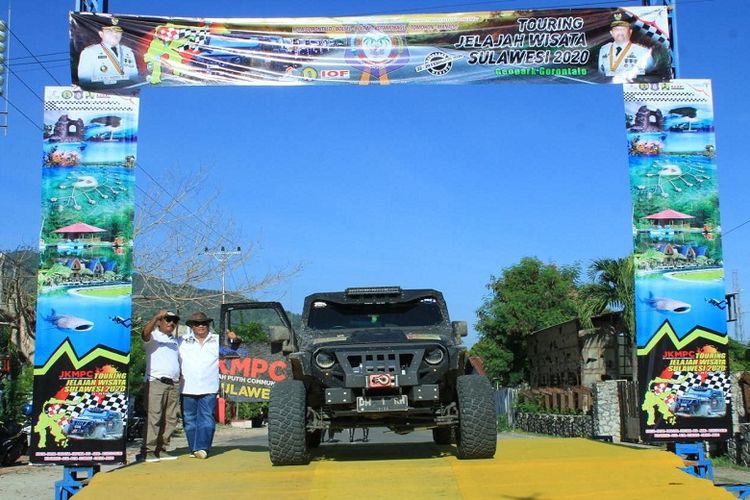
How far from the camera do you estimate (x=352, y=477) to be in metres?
6.14

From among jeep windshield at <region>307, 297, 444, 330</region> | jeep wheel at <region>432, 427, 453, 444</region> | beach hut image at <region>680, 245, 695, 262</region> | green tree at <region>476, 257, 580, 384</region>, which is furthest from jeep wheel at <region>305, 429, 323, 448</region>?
green tree at <region>476, 257, 580, 384</region>

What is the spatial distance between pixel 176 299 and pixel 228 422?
19.2 meters

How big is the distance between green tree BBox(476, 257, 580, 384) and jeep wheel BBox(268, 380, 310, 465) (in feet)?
108

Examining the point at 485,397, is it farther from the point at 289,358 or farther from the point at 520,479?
the point at 289,358

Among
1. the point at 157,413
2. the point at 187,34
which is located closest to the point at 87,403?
the point at 157,413

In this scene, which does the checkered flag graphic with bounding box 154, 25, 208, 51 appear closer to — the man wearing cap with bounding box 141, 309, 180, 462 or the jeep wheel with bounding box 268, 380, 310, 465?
the man wearing cap with bounding box 141, 309, 180, 462

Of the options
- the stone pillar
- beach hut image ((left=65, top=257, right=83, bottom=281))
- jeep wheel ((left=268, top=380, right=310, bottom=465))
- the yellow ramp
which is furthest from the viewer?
the stone pillar

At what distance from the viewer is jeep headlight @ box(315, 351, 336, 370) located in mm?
7086

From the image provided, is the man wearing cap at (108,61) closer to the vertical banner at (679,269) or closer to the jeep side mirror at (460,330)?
the jeep side mirror at (460,330)

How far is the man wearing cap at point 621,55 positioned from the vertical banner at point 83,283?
16.7 ft

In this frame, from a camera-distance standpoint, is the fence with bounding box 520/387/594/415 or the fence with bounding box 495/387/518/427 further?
the fence with bounding box 495/387/518/427

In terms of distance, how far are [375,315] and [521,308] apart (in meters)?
32.6

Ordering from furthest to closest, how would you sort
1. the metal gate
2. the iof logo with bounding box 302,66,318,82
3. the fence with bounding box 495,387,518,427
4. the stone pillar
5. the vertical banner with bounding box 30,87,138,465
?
the fence with bounding box 495,387,518,427
the stone pillar
the metal gate
the iof logo with bounding box 302,66,318,82
the vertical banner with bounding box 30,87,138,465

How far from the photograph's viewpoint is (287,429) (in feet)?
22.6
